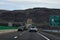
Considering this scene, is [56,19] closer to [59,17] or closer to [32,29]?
[59,17]

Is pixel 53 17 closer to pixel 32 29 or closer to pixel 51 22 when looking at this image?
pixel 51 22

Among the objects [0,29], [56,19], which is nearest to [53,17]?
[56,19]

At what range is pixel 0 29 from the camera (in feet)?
204

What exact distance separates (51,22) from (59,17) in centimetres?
225

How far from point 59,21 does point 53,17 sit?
66.2 inches

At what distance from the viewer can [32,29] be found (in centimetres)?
7156

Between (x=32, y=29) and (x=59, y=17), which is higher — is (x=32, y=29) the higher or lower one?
the lower one

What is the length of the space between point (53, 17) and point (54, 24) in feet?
5.37

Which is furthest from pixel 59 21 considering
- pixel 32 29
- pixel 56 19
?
Result: pixel 32 29

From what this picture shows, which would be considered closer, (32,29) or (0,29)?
(0,29)

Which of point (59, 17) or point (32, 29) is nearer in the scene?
point (59, 17)

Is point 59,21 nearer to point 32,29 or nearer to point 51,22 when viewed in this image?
point 51,22

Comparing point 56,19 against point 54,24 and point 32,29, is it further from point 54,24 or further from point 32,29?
point 32,29

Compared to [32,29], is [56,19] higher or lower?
higher
